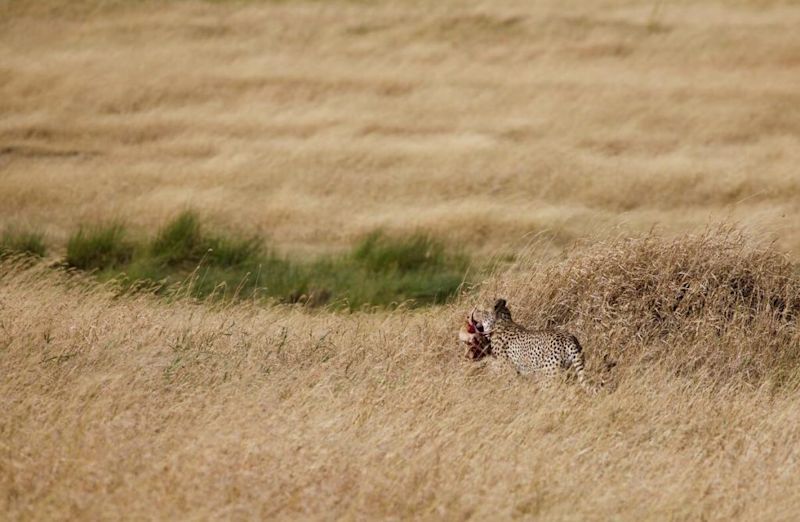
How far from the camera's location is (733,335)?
10039 mm

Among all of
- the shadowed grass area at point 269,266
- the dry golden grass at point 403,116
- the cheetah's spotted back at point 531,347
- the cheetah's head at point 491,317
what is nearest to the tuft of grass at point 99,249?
the shadowed grass area at point 269,266

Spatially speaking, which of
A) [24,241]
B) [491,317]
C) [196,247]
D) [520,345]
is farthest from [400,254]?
[520,345]

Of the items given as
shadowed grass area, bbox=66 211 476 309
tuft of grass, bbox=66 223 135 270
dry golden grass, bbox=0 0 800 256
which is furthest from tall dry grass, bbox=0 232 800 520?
dry golden grass, bbox=0 0 800 256

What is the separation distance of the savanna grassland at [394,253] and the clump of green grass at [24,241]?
0.62 feet

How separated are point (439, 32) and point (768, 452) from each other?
22.4m

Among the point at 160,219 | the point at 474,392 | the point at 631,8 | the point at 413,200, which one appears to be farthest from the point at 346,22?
the point at 474,392

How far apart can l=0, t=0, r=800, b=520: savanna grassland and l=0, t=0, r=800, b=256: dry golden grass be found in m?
0.09

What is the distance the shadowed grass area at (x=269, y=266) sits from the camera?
A: 14.2 m

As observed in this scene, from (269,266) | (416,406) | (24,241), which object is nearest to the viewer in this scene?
(416,406)

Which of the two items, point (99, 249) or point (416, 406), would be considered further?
point (99, 249)

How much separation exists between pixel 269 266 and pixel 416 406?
7824 mm

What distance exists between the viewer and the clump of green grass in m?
15.7

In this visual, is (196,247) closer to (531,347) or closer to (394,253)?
(394,253)

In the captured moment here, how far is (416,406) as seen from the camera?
7941 mm
